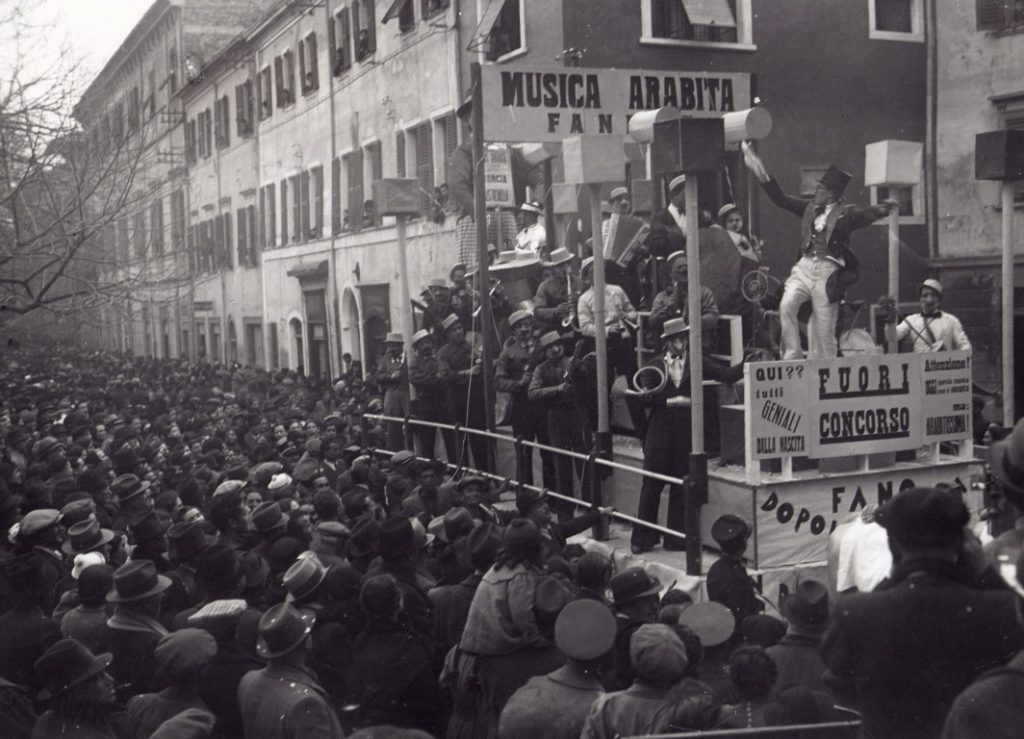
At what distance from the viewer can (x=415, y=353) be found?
46.9 feet

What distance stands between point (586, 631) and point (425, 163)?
831 inches

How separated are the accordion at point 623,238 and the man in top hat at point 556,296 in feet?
1.56

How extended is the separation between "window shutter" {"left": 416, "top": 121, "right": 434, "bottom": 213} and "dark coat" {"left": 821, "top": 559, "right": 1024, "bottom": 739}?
21506 mm

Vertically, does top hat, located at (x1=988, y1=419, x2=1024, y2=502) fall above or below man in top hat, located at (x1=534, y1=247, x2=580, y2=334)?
below

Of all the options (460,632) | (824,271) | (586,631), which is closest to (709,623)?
(586,631)

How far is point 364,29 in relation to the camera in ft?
89.1

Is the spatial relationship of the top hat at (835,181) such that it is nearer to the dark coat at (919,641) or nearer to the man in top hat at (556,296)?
the man in top hat at (556,296)

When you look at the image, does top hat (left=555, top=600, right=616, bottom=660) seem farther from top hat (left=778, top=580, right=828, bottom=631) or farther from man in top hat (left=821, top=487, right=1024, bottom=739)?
man in top hat (left=821, top=487, right=1024, bottom=739)

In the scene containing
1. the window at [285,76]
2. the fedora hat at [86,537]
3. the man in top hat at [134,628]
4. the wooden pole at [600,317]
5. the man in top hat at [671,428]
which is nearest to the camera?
the man in top hat at [134,628]

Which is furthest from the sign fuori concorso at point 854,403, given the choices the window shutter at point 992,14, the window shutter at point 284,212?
the window shutter at point 284,212

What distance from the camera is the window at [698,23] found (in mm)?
19875

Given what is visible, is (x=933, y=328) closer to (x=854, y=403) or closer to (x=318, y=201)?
(x=854, y=403)

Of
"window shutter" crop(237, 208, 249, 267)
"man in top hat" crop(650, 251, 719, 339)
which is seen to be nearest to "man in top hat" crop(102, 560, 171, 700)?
"man in top hat" crop(650, 251, 719, 339)

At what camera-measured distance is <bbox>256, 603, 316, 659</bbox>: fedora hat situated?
4852 mm
